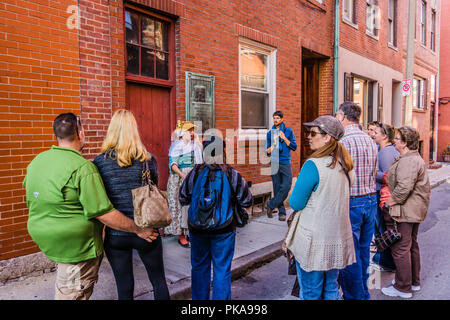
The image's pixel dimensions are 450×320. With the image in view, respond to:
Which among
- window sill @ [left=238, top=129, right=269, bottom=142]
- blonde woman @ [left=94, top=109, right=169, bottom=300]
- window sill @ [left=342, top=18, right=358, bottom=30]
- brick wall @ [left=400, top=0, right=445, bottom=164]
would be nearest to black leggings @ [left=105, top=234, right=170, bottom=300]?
blonde woman @ [left=94, top=109, right=169, bottom=300]

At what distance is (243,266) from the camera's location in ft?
→ 16.3

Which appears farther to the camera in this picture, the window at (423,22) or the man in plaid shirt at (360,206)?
the window at (423,22)

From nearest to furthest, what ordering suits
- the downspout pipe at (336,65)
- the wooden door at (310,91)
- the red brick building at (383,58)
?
the downspout pipe at (336,65) < the wooden door at (310,91) < the red brick building at (383,58)

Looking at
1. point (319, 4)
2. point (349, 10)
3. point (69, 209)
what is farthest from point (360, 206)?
point (349, 10)

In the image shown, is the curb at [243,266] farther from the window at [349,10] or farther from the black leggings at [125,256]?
the window at [349,10]

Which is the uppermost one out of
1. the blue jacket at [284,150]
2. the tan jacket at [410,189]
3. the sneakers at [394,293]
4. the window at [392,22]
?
the window at [392,22]

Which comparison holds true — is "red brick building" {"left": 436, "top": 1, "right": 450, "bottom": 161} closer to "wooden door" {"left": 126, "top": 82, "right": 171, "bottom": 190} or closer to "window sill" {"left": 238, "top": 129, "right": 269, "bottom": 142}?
"window sill" {"left": 238, "top": 129, "right": 269, "bottom": 142}

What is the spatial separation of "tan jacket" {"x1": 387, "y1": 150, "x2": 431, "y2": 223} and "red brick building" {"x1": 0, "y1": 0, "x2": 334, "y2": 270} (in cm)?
364

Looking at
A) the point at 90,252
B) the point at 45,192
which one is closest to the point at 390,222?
the point at 90,252

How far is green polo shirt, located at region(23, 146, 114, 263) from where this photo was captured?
2.51 meters

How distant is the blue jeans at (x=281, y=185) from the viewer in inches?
291

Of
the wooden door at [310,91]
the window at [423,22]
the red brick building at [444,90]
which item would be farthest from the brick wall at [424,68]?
the wooden door at [310,91]

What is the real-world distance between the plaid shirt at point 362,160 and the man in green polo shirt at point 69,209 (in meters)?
2.38
